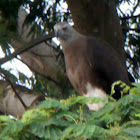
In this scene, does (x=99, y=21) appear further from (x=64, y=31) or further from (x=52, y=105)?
(x=52, y=105)

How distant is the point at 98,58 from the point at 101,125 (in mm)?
2434

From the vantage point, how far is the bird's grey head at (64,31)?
14.1 feet

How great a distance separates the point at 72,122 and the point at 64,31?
2787 mm

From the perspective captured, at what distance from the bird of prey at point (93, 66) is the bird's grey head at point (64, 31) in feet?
0.44

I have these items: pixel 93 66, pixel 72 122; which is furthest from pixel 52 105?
pixel 93 66

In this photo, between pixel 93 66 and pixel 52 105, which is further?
pixel 93 66

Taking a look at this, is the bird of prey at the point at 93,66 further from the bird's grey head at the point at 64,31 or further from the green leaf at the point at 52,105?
the green leaf at the point at 52,105

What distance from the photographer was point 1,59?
15.5 feet

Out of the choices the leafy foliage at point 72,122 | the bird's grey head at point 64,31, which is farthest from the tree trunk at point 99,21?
the leafy foliage at point 72,122

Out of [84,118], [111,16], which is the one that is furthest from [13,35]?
[84,118]

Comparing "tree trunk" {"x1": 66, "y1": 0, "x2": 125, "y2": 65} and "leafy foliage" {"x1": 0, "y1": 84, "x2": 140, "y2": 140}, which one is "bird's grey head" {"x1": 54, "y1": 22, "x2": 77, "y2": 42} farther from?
"leafy foliage" {"x1": 0, "y1": 84, "x2": 140, "y2": 140}

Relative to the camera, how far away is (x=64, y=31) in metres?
4.34

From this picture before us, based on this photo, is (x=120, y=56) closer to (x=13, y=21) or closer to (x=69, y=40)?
(x=69, y=40)

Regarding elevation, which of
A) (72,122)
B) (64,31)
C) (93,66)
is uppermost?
(64,31)
